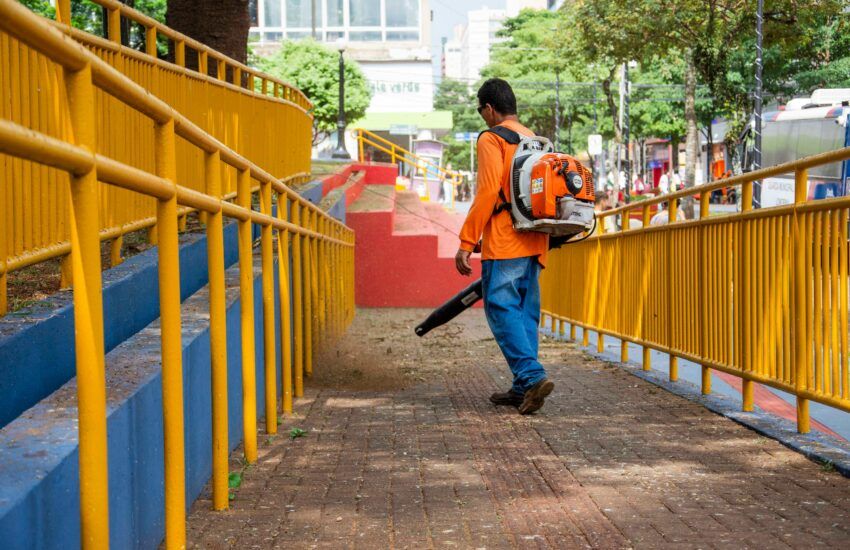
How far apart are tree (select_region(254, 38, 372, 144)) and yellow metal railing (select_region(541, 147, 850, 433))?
1799 inches

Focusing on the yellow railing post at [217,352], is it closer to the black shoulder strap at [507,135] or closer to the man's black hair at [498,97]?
the black shoulder strap at [507,135]

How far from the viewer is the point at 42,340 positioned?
382cm

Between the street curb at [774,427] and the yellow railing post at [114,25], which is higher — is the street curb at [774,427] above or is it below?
below

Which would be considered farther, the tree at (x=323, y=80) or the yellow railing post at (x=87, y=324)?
the tree at (x=323, y=80)

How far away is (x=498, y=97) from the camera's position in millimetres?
7188

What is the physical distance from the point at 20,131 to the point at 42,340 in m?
1.83

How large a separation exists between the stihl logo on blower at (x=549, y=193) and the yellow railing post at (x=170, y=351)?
351 centimetres

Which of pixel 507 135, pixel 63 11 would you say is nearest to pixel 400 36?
pixel 507 135

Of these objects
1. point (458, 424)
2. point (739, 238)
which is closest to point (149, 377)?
point (458, 424)

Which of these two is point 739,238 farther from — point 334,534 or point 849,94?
point 849,94

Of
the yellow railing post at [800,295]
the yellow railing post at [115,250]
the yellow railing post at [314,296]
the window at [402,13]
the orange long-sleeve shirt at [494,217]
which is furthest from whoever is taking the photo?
the window at [402,13]

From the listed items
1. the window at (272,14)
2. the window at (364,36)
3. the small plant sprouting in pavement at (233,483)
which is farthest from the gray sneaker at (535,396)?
the window at (272,14)

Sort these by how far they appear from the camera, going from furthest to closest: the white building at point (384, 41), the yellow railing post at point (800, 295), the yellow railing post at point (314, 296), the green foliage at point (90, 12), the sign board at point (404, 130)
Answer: the white building at point (384, 41)
the sign board at point (404, 130)
the green foliage at point (90, 12)
the yellow railing post at point (314, 296)
the yellow railing post at point (800, 295)

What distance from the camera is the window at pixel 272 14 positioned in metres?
86.3
